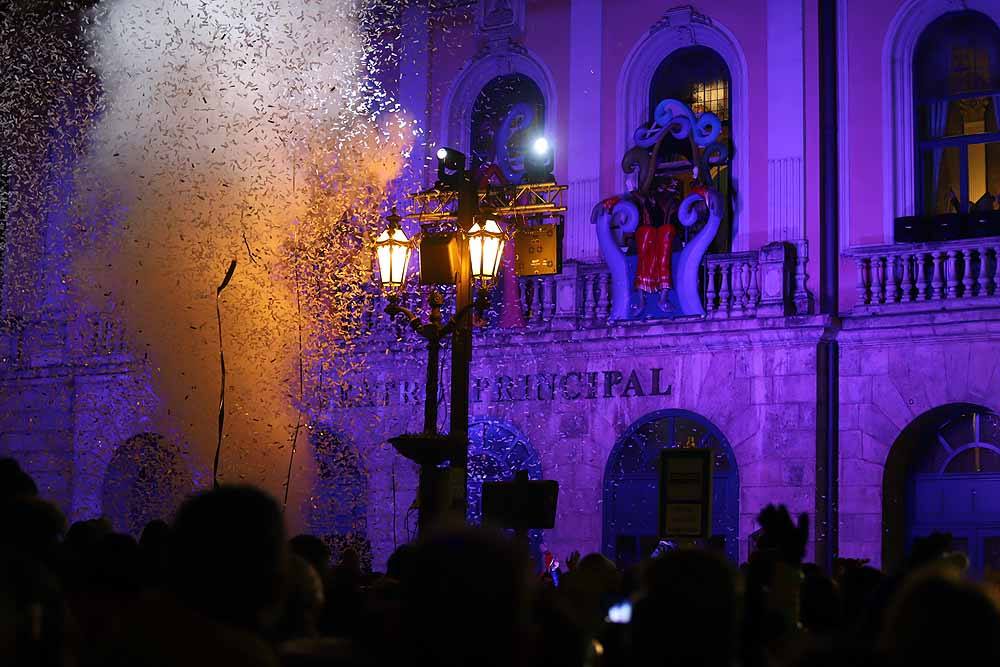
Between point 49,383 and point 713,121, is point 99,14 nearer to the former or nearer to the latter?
point 49,383

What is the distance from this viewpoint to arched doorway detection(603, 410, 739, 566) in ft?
66.6

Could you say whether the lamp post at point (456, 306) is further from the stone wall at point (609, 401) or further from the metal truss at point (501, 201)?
the stone wall at point (609, 401)

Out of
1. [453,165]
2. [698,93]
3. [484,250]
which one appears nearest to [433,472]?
[484,250]

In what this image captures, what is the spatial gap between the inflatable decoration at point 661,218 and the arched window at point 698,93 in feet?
0.46

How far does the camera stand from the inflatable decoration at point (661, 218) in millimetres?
→ 20172

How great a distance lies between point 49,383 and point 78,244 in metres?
2.40

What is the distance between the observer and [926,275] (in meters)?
18.9

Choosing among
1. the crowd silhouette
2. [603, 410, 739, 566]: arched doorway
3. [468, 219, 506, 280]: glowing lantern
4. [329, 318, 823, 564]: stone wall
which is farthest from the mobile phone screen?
[603, 410, 739, 566]: arched doorway

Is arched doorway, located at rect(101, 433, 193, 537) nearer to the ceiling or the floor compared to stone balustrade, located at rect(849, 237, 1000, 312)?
nearer to the floor

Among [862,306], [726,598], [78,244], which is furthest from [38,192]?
[726,598]

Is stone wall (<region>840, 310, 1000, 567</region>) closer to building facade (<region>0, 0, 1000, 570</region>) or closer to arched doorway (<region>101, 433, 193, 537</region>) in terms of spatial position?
building facade (<region>0, 0, 1000, 570</region>)

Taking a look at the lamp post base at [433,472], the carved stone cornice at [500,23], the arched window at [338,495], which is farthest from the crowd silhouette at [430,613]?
the carved stone cornice at [500,23]

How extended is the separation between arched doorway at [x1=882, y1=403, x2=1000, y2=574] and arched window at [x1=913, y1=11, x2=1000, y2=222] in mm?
2401

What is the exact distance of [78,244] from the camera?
23.9 m
